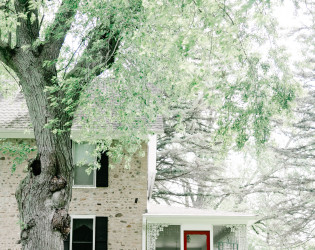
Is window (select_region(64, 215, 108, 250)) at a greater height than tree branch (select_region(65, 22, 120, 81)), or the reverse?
tree branch (select_region(65, 22, 120, 81))

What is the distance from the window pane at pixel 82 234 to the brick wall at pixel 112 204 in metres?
0.30

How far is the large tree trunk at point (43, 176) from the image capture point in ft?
26.5

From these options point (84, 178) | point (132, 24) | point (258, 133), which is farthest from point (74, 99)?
point (84, 178)

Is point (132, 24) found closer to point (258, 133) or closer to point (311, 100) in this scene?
point (258, 133)

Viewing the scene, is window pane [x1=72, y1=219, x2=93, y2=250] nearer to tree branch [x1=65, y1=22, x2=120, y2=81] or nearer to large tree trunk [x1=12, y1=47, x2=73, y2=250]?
large tree trunk [x1=12, y1=47, x2=73, y2=250]

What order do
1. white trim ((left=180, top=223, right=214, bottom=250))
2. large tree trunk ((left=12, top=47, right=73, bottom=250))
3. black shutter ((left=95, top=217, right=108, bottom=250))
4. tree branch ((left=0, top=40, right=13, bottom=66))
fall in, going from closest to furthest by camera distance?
large tree trunk ((left=12, top=47, right=73, bottom=250))
tree branch ((left=0, top=40, right=13, bottom=66))
black shutter ((left=95, top=217, right=108, bottom=250))
white trim ((left=180, top=223, right=214, bottom=250))

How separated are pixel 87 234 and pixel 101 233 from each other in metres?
0.45

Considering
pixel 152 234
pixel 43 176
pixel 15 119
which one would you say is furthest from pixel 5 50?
pixel 152 234

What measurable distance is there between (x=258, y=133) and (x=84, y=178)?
739cm

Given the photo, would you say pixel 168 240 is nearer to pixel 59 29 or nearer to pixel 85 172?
pixel 85 172

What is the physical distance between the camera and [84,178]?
14555 millimetres

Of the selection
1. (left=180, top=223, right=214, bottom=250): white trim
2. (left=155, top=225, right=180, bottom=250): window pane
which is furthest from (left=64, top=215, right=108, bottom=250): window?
(left=155, top=225, right=180, bottom=250): window pane

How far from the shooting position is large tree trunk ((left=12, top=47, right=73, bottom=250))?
806cm

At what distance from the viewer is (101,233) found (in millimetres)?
13953
